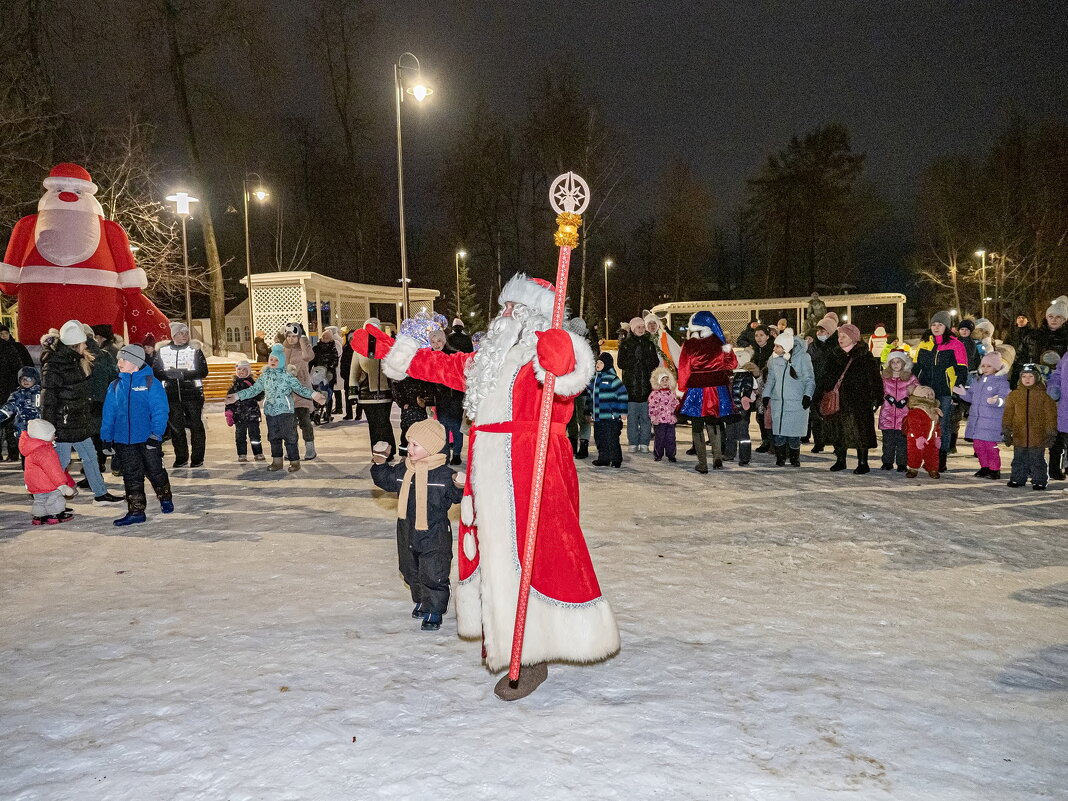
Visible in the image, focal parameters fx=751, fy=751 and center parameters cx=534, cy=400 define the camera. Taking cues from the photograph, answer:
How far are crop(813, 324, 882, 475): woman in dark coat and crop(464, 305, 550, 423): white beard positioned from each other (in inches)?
257

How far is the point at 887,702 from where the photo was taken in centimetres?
332

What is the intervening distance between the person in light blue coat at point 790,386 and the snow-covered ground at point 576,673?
2911 millimetres

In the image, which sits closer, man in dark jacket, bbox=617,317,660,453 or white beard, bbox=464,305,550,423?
white beard, bbox=464,305,550,423

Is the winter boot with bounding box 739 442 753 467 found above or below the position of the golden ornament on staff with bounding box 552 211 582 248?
below

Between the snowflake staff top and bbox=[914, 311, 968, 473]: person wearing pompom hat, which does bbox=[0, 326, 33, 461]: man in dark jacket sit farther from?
bbox=[914, 311, 968, 473]: person wearing pompom hat

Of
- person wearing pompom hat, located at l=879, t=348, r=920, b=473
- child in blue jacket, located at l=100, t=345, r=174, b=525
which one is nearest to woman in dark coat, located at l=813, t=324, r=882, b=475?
person wearing pompom hat, located at l=879, t=348, r=920, b=473

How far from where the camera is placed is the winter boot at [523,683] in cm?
336

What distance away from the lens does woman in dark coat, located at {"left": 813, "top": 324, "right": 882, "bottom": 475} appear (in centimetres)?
898

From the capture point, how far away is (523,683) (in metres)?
3.39

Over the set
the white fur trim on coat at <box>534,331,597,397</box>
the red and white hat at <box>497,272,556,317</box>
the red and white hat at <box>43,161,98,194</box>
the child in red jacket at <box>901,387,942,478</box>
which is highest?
the red and white hat at <box>43,161,98,194</box>

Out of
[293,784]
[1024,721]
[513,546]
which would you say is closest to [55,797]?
[293,784]

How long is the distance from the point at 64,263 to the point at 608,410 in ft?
28.7

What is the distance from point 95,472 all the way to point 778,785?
7.76 meters

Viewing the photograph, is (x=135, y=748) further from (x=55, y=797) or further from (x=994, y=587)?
(x=994, y=587)
